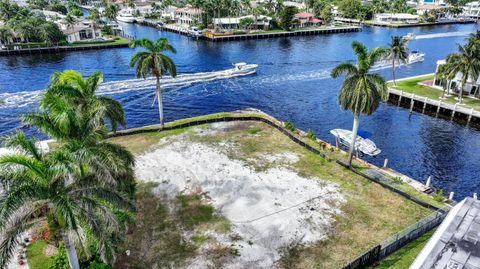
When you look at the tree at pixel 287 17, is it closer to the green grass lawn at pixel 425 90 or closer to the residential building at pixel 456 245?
the green grass lawn at pixel 425 90

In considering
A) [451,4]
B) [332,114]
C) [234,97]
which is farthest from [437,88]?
[451,4]

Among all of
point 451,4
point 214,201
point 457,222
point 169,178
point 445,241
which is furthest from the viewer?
point 451,4

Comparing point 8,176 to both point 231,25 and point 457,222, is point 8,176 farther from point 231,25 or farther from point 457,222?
point 231,25

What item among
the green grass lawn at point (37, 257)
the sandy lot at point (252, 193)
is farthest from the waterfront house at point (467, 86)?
the green grass lawn at point (37, 257)

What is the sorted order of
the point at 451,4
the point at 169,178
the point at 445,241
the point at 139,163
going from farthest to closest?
1. the point at 451,4
2. the point at 139,163
3. the point at 169,178
4. the point at 445,241

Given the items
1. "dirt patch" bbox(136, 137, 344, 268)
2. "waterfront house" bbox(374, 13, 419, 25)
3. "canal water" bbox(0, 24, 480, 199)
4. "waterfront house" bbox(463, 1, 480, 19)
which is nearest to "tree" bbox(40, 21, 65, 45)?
"canal water" bbox(0, 24, 480, 199)

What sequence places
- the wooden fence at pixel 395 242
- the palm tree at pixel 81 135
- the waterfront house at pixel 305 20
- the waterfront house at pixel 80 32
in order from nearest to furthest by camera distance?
1. the palm tree at pixel 81 135
2. the wooden fence at pixel 395 242
3. the waterfront house at pixel 80 32
4. the waterfront house at pixel 305 20

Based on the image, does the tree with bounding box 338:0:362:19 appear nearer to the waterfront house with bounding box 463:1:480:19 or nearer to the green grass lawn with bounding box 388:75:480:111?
the waterfront house with bounding box 463:1:480:19
